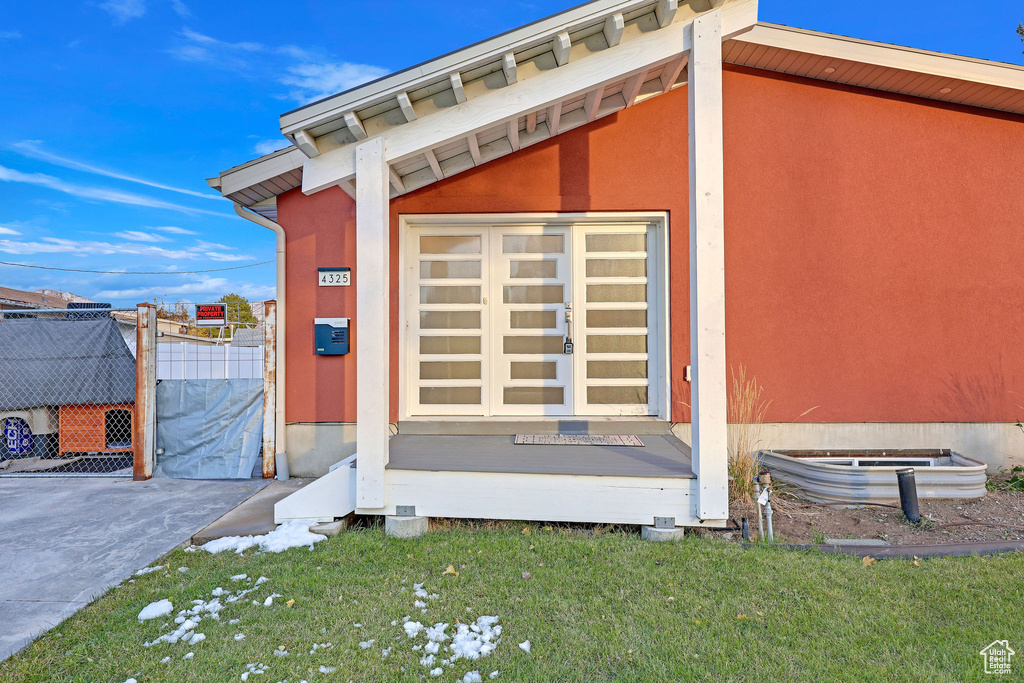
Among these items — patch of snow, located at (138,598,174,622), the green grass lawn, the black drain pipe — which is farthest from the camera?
the black drain pipe

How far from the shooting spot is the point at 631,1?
11.2ft

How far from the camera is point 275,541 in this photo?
355cm

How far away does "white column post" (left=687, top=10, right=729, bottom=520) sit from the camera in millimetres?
3461

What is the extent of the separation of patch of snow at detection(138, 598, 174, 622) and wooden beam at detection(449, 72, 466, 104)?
3.49 m

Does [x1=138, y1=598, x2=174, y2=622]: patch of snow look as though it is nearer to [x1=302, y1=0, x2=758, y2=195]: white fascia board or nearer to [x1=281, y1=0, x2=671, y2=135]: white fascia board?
[x1=302, y1=0, x2=758, y2=195]: white fascia board

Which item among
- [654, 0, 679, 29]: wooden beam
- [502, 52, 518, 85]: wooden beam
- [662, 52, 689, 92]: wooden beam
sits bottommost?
[502, 52, 518, 85]: wooden beam

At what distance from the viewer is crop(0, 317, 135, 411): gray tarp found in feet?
20.1

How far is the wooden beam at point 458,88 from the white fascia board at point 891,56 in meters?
2.96

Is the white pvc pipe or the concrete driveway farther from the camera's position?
the white pvc pipe

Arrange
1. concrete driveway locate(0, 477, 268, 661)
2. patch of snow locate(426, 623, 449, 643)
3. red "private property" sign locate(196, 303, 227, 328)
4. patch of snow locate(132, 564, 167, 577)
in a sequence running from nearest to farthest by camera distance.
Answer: patch of snow locate(426, 623, 449, 643), concrete driveway locate(0, 477, 268, 661), patch of snow locate(132, 564, 167, 577), red "private property" sign locate(196, 303, 227, 328)

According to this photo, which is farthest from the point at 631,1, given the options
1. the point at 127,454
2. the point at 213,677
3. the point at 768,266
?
the point at 127,454

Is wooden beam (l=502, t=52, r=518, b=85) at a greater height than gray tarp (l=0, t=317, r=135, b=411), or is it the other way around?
wooden beam (l=502, t=52, r=518, b=85)

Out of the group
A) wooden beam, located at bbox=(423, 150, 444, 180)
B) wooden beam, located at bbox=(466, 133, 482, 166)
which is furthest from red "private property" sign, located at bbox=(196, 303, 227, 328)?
wooden beam, located at bbox=(466, 133, 482, 166)

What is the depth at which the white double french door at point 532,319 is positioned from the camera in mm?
5590
